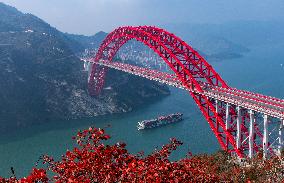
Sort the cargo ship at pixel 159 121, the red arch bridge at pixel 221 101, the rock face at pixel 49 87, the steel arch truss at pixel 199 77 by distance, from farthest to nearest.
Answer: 1. the rock face at pixel 49 87
2. the cargo ship at pixel 159 121
3. the steel arch truss at pixel 199 77
4. the red arch bridge at pixel 221 101

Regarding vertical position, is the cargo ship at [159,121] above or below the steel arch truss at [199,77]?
below

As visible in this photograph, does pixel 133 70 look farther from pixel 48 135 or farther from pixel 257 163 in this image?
pixel 257 163

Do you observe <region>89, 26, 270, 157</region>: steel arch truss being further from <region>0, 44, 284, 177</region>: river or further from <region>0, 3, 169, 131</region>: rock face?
<region>0, 3, 169, 131</region>: rock face

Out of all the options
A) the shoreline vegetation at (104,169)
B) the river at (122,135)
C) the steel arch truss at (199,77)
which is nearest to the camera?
the shoreline vegetation at (104,169)

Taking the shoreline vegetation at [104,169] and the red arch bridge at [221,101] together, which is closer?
the shoreline vegetation at [104,169]

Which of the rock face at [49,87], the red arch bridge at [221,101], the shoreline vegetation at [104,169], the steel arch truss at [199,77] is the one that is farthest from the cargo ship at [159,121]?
the shoreline vegetation at [104,169]

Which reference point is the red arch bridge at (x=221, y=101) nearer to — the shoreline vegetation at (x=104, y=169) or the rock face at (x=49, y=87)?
the rock face at (x=49, y=87)

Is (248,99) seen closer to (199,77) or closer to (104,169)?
(199,77)

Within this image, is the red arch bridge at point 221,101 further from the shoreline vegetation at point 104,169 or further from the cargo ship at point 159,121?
the shoreline vegetation at point 104,169

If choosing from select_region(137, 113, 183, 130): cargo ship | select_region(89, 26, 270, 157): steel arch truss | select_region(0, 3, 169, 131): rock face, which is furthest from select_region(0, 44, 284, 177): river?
select_region(89, 26, 270, 157): steel arch truss
